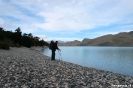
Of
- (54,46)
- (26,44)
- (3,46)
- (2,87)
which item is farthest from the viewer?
(26,44)

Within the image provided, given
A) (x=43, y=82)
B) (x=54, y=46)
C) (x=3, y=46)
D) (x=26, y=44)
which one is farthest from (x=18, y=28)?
(x=43, y=82)

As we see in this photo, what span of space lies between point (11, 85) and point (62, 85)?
3.00 metres

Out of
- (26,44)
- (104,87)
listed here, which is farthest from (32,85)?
(26,44)

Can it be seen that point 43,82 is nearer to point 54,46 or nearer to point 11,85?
point 11,85

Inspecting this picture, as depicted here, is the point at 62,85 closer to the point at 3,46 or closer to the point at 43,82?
the point at 43,82

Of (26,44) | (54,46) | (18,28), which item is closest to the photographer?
(54,46)

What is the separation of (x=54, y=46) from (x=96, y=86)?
15.2 metres

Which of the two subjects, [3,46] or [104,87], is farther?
[3,46]

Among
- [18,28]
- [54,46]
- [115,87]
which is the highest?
[18,28]

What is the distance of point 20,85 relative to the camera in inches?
373

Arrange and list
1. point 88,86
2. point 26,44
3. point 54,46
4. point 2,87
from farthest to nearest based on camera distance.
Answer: point 26,44, point 54,46, point 88,86, point 2,87

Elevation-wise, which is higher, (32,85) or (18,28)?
(18,28)

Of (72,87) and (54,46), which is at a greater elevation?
(54,46)

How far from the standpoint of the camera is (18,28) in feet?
288
